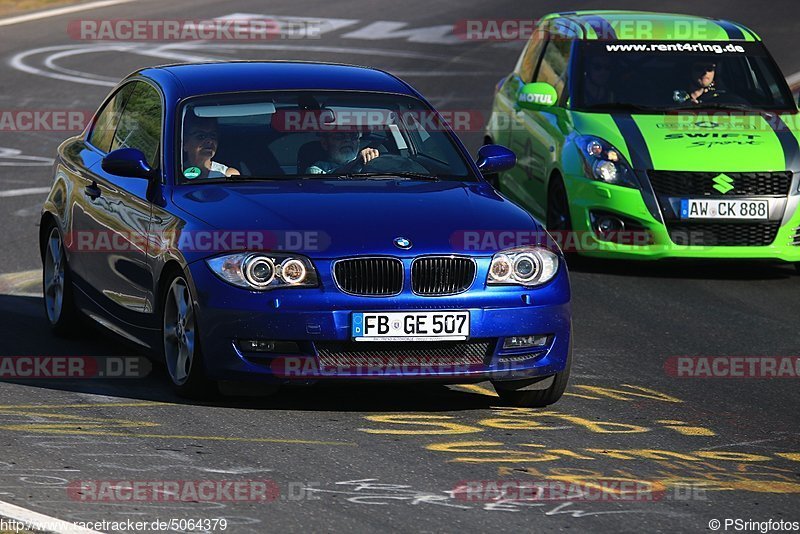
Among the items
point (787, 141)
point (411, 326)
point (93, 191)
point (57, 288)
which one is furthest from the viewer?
point (787, 141)

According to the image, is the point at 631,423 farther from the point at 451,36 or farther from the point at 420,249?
the point at 451,36

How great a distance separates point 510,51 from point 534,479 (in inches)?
814

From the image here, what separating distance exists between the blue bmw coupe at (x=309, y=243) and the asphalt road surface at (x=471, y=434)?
292 millimetres

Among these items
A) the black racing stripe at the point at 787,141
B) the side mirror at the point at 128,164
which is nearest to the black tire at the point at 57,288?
the side mirror at the point at 128,164

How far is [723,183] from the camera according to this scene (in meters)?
12.6

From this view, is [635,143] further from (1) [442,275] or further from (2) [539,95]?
(1) [442,275]

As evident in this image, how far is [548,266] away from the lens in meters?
8.36

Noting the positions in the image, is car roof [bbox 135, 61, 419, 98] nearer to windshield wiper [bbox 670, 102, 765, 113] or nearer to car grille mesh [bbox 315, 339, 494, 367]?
car grille mesh [bbox 315, 339, 494, 367]

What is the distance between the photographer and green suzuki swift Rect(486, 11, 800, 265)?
12.6 meters

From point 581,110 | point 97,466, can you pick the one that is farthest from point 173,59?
point 97,466

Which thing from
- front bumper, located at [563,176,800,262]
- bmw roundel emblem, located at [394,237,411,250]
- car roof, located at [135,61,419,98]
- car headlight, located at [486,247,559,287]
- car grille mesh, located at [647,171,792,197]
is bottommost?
front bumper, located at [563,176,800,262]

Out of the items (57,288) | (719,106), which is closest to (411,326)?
(57,288)

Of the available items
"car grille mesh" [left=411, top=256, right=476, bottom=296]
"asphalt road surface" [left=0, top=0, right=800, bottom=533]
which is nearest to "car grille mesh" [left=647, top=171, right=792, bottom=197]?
"asphalt road surface" [left=0, top=0, right=800, bottom=533]

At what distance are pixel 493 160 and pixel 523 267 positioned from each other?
1551 millimetres
